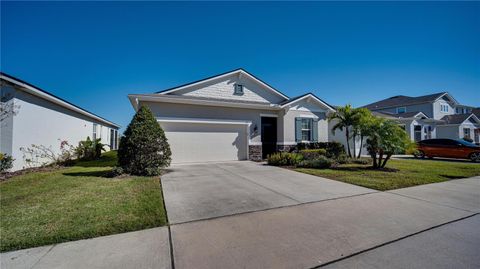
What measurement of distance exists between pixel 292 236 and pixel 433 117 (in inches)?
1336

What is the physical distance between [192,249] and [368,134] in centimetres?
1012

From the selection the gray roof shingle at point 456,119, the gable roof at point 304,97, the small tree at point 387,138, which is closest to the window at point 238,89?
the gable roof at point 304,97

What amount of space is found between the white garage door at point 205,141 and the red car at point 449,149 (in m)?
14.7

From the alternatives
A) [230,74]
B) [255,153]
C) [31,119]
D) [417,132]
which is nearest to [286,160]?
[255,153]

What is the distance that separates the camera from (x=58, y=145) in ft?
35.0

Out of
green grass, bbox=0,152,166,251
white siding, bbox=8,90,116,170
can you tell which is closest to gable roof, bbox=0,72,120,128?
white siding, bbox=8,90,116,170

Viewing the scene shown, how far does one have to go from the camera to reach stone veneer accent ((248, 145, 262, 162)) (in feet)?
40.8

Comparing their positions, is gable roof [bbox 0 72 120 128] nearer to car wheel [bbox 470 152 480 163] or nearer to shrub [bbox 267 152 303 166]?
shrub [bbox 267 152 303 166]

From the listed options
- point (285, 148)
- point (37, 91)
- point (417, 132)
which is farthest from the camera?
point (417, 132)

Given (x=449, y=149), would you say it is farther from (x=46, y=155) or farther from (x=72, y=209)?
(x=46, y=155)

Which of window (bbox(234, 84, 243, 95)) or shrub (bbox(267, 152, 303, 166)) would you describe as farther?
window (bbox(234, 84, 243, 95))

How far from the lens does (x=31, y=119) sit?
872 cm

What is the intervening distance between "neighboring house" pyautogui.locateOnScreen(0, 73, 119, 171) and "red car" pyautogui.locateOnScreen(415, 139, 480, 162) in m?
24.7

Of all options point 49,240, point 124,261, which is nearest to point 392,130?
point 124,261
